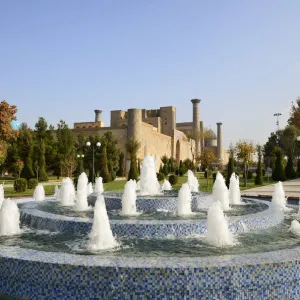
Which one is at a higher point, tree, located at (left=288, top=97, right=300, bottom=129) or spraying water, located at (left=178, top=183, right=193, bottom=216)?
tree, located at (left=288, top=97, right=300, bottom=129)

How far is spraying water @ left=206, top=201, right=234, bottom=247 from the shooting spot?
5188mm

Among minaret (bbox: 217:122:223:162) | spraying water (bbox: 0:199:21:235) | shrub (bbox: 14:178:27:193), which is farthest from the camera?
minaret (bbox: 217:122:223:162)

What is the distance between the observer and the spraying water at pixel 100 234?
200 inches

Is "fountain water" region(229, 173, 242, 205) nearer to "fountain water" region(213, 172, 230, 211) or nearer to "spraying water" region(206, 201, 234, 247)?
"fountain water" region(213, 172, 230, 211)

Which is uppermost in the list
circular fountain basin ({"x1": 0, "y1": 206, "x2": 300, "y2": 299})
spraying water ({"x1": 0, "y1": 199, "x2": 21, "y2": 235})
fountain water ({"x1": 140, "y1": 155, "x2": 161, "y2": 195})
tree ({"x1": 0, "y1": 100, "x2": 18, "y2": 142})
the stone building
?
the stone building

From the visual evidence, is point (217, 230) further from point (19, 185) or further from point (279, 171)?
point (279, 171)

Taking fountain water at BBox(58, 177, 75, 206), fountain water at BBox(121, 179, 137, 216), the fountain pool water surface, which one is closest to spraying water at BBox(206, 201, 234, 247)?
the fountain pool water surface

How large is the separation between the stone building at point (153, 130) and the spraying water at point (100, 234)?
38.4 metres

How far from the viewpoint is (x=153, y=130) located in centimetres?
5162

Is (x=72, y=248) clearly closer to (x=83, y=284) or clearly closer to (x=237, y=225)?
(x=83, y=284)

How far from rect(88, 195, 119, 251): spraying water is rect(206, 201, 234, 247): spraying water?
1.39 m

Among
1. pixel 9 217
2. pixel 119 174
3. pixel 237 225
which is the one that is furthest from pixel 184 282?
pixel 119 174

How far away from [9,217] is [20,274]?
7.99 feet

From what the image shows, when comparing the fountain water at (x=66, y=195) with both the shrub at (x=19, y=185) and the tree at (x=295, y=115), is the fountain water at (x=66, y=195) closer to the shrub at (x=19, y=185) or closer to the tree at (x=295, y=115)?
the shrub at (x=19, y=185)
